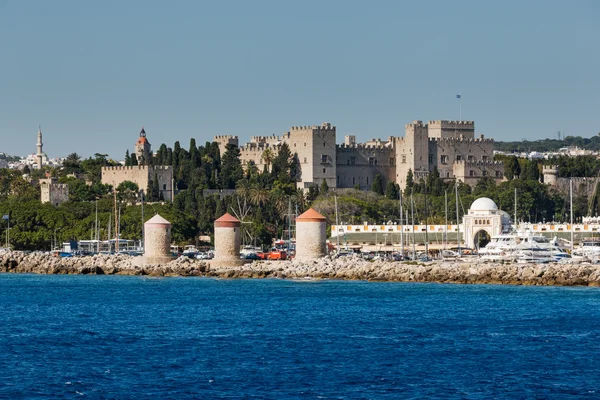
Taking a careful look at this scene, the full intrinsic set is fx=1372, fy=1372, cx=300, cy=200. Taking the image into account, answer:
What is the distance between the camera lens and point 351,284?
50.7 m

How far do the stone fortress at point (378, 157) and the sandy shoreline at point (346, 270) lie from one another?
3401cm

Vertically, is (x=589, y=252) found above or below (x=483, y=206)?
below

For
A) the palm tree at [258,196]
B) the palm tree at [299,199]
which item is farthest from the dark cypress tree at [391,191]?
the palm tree at [258,196]

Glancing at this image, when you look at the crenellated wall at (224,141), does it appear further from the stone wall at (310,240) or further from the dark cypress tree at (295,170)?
the stone wall at (310,240)

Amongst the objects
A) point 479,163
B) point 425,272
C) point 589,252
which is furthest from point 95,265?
point 479,163

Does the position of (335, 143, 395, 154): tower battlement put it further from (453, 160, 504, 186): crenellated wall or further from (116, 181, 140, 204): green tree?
(116, 181, 140, 204): green tree

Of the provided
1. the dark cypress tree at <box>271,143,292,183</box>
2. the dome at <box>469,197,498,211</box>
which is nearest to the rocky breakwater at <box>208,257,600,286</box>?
the dome at <box>469,197,498,211</box>

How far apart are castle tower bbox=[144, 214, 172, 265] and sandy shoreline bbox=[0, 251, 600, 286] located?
40 cm

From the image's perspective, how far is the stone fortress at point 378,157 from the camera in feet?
311

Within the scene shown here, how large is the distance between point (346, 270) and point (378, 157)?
151ft

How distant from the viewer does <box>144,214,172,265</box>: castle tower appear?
56.7 metres

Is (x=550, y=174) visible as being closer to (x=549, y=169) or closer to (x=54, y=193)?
(x=549, y=169)

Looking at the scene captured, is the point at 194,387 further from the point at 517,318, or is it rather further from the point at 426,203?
the point at 426,203

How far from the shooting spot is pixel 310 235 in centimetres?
5366
